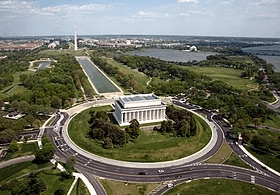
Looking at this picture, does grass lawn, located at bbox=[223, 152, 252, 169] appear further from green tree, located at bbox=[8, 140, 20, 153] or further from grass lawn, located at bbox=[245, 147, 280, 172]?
green tree, located at bbox=[8, 140, 20, 153]

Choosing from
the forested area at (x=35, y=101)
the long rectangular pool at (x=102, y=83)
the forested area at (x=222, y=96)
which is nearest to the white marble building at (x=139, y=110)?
the forested area at (x=222, y=96)

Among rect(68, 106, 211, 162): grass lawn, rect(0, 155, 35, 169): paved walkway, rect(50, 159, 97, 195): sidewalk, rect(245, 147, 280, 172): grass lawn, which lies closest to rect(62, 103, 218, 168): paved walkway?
rect(68, 106, 211, 162): grass lawn

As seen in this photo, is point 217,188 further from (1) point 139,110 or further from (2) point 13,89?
(2) point 13,89

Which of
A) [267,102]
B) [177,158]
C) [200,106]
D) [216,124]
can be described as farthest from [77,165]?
[267,102]

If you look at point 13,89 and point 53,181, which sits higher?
point 13,89

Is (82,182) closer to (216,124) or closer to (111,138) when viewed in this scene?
(111,138)

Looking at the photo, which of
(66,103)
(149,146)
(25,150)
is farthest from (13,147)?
(149,146)
